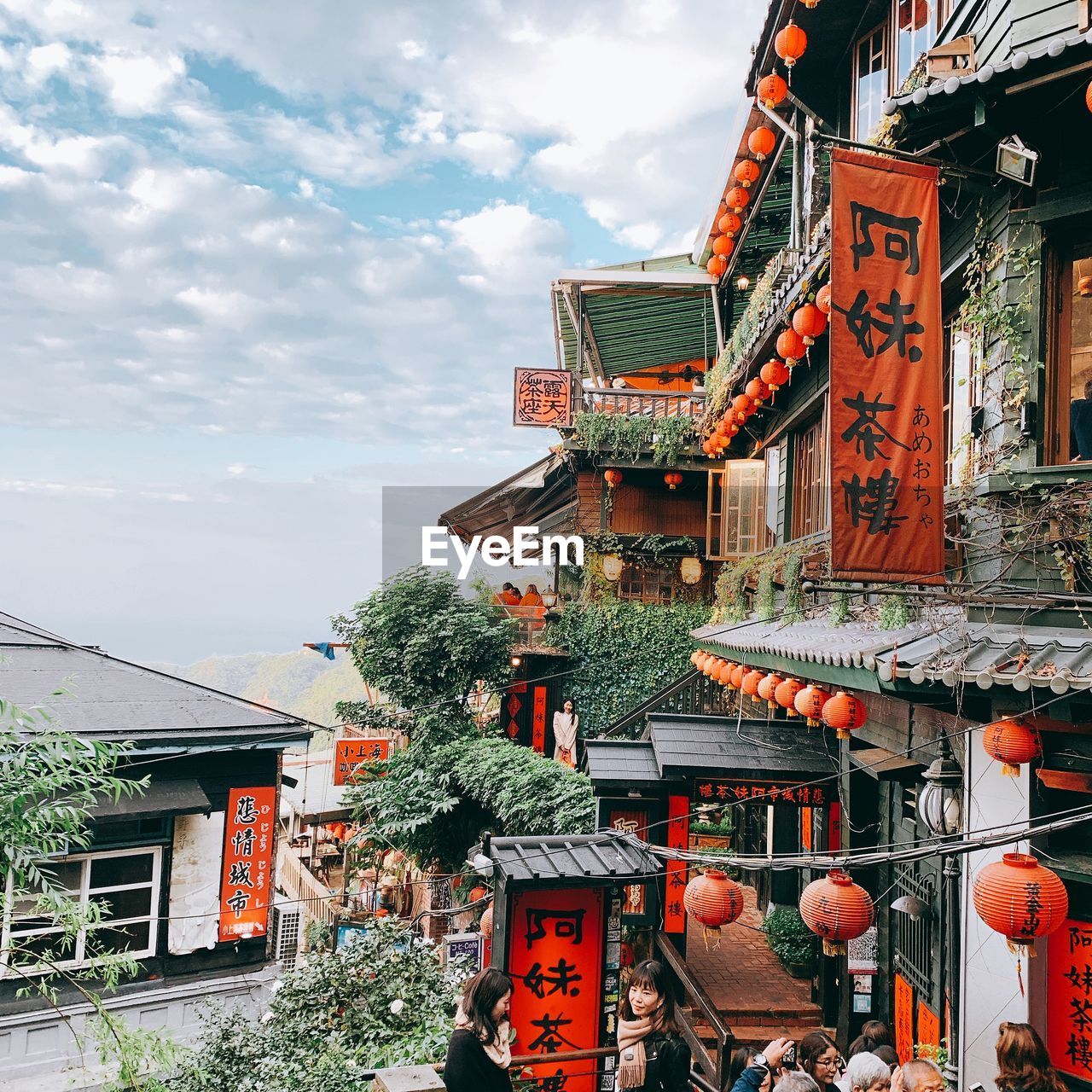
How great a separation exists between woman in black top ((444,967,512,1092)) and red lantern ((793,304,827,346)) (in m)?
7.38

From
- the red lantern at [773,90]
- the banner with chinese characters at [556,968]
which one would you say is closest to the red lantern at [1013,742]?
the banner with chinese characters at [556,968]

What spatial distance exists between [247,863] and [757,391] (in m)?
10.6

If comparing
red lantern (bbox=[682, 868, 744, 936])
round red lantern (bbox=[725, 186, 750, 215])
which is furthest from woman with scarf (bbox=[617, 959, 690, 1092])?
round red lantern (bbox=[725, 186, 750, 215])

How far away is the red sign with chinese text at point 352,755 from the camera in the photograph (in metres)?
21.7

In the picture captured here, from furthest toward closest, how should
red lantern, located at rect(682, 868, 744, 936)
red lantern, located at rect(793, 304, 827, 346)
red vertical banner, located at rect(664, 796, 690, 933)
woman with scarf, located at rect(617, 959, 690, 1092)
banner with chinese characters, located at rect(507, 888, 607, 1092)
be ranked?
red vertical banner, located at rect(664, 796, 690, 933)
red lantern, located at rect(793, 304, 827, 346)
red lantern, located at rect(682, 868, 744, 936)
banner with chinese characters, located at rect(507, 888, 607, 1092)
woman with scarf, located at rect(617, 959, 690, 1092)

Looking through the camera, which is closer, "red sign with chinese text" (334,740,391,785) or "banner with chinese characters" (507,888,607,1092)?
"banner with chinese characters" (507,888,607,1092)

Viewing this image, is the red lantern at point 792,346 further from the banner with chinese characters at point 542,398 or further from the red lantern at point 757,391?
the banner with chinese characters at point 542,398

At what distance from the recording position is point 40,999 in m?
10.7

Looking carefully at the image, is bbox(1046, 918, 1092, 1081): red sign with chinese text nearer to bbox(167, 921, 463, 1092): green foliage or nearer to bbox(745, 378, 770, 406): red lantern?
bbox(167, 921, 463, 1092): green foliage

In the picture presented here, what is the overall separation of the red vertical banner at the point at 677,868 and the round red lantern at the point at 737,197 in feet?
38.8

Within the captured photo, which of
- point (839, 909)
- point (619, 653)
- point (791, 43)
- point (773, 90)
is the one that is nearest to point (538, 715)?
point (619, 653)

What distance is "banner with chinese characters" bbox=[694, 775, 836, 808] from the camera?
462 inches

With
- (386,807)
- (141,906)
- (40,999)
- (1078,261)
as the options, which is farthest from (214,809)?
(1078,261)

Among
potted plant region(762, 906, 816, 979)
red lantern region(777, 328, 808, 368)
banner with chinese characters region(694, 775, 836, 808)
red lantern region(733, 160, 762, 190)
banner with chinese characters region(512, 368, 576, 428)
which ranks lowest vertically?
potted plant region(762, 906, 816, 979)
